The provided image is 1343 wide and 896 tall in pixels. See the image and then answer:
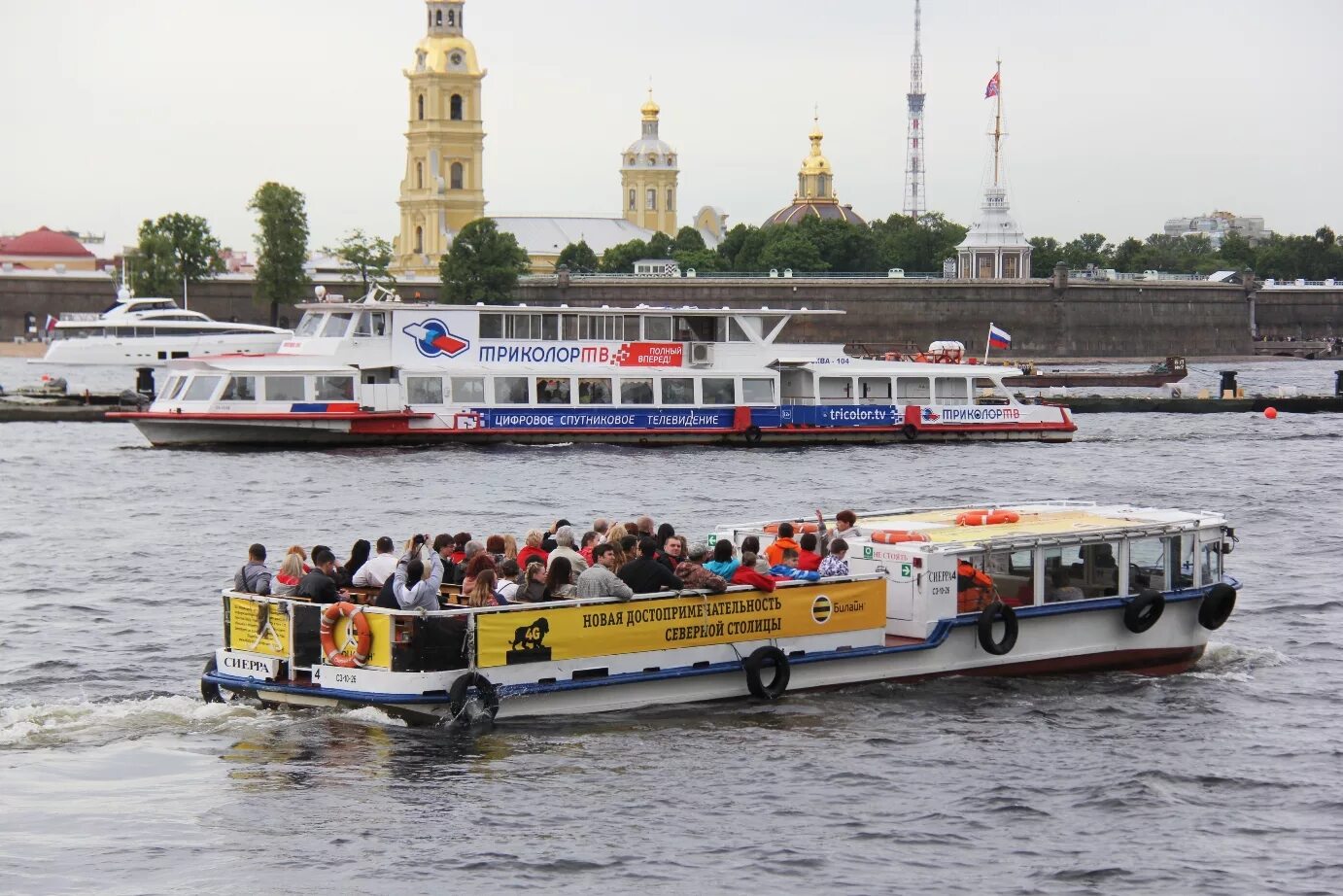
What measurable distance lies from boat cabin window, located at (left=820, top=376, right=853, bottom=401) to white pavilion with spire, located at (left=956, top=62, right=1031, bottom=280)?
10023 centimetres

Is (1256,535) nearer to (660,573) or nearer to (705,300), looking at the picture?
(660,573)

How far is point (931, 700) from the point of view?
824 inches

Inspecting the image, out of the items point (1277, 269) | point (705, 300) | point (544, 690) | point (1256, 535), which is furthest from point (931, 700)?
point (1277, 269)

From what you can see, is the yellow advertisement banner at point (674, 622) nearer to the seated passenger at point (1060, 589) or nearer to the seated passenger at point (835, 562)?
the seated passenger at point (835, 562)

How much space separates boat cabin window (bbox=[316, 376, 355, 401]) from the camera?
49750 millimetres

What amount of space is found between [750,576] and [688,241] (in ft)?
486

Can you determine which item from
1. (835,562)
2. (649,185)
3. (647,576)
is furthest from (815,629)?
(649,185)

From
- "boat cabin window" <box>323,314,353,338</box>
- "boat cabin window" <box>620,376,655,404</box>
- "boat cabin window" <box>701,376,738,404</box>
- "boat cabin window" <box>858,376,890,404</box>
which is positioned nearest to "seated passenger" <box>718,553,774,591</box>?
"boat cabin window" <box>620,376,655,404</box>

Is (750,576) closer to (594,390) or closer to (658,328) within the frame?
(594,390)

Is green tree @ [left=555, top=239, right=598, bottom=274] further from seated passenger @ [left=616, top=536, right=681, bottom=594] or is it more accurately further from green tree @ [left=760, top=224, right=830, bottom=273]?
seated passenger @ [left=616, top=536, right=681, bottom=594]

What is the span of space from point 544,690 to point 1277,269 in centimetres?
16076

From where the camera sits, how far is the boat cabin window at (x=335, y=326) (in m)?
50.6

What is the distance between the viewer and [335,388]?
49.8m

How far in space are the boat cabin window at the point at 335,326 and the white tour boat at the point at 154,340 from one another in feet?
171
